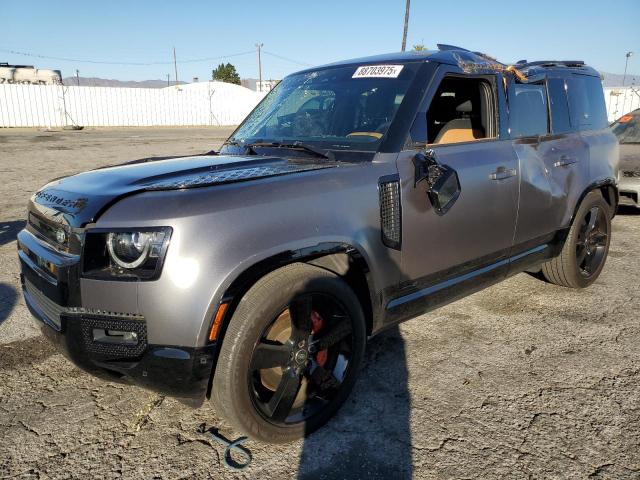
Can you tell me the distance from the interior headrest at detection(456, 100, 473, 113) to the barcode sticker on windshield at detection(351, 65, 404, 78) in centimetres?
85

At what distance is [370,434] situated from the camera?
98.9 inches

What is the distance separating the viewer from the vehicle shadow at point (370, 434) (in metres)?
2.27

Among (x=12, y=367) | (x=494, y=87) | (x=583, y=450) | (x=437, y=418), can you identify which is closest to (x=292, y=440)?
(x=437, y=418)

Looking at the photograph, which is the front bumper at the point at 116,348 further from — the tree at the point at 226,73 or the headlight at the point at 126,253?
the tree at the point at 226,73

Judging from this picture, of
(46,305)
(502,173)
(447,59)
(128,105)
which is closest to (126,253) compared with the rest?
(46,305)

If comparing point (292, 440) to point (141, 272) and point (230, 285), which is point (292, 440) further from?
point (141, 272)

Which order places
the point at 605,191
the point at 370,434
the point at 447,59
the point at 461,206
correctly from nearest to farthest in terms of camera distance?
the point at 370,434 < the point at 461,206 < the point at 447,59 < the point at 605,191

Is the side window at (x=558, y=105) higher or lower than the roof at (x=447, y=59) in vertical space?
lower

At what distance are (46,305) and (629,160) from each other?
803 centimetres

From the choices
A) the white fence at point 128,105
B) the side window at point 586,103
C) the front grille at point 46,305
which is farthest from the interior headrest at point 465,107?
the white fence at point 128,105

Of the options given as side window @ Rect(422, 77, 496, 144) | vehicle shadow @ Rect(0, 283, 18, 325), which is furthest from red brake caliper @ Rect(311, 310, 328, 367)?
vehicle shadow @ Rect(0, 283, 18, 325)

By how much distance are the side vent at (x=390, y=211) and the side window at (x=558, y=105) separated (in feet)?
Answer: 6.72

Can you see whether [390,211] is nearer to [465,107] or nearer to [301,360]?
[301,360]

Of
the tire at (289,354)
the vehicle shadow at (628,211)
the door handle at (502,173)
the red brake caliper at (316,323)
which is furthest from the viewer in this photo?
the vehicle shadow at (628,211)
